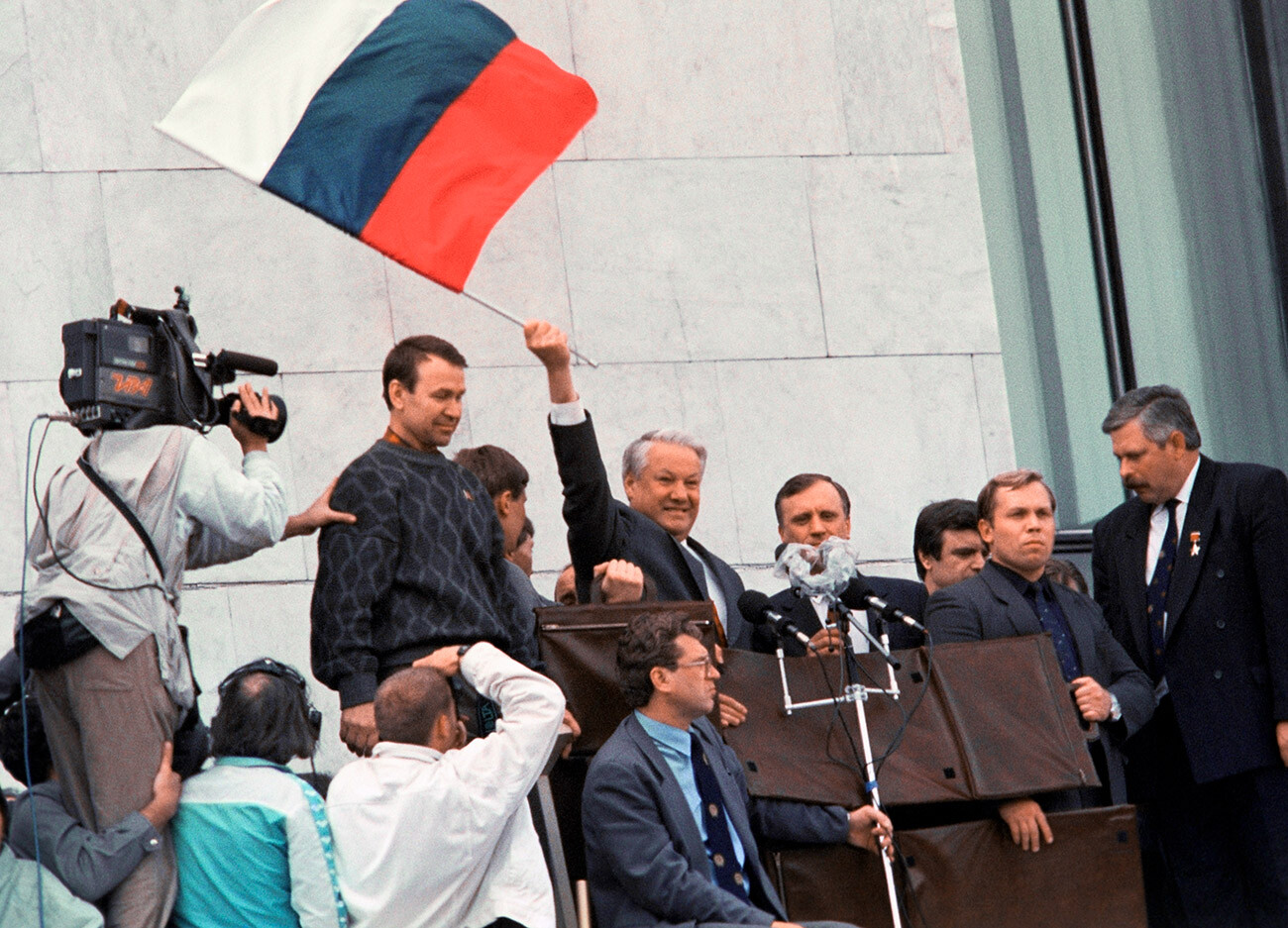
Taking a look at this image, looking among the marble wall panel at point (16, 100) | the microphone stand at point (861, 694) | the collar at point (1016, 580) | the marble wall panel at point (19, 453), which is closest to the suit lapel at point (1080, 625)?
the collar at point (1016, 580)

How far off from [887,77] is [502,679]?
515cm

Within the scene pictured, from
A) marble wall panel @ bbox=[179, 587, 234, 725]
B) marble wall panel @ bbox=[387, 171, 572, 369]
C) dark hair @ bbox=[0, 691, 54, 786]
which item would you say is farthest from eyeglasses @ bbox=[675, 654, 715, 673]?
marble wall panel @ bbox=[387, 171, 572, 369]

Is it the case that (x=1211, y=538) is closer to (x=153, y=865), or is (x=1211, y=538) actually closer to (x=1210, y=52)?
(x=153, y=865)

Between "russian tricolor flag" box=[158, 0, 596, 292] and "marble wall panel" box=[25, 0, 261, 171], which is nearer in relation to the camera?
"russian tricolor flag" box=[158, 0, 596, 292]

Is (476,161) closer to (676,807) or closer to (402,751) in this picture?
(402,751)

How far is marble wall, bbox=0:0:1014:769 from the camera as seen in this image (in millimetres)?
8492

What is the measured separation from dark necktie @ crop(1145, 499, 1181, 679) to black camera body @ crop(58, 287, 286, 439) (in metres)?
3.55

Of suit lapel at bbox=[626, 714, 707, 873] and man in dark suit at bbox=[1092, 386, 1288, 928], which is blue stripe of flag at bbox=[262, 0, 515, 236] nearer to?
suit lapel at bbox=[626, 714, 707, 873]

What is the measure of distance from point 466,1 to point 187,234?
242cm

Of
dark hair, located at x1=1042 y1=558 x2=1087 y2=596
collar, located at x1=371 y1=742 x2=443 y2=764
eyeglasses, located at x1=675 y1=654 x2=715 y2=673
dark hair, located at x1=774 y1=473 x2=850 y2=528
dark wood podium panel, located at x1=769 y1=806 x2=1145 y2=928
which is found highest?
dark hair, located at x1=774 y1=473 x2=850 y2=528

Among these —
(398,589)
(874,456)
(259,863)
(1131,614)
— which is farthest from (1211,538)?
(259,863)

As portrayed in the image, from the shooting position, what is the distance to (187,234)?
340 inches

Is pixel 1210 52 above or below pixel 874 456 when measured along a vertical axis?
above

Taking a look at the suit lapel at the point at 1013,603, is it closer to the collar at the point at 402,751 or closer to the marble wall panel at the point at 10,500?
the collar at the point at 402,751
